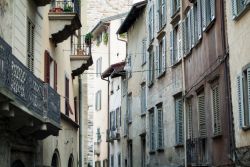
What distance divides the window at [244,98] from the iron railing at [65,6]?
8.29 meters

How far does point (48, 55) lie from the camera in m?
19.4

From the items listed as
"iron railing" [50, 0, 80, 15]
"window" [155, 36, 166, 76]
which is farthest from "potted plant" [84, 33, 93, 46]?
"iron railing" [50, 0, 80, 15]

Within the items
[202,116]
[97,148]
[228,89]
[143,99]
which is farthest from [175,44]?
[97,148]

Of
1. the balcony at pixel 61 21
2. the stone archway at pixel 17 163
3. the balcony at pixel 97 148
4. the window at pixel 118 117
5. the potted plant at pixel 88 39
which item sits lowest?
the stone archway at pixel 17 163

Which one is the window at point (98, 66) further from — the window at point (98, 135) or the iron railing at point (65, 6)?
the iron railing at point (65, 6)

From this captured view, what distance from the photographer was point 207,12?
1814 cm

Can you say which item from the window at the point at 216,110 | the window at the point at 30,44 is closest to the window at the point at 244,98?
the window at the point at 216,110

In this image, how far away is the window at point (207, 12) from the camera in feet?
56.5

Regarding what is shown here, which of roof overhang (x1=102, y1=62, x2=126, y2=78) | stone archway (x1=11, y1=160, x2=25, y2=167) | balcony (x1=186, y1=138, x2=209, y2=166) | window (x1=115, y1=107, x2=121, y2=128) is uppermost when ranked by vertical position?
roof overhang (x1=102, y1=62, x2=126, y2=78)

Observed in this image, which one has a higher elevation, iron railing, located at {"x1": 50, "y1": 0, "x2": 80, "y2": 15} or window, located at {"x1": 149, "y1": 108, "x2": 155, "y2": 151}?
iron railing, located at {"x1": 50, "y1": 0, "x2": 80, "y2": 15}

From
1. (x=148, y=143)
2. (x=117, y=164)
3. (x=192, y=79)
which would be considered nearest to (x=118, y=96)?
Answer: (x=117, y=164)

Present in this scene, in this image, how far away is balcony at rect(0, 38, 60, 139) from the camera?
11531 millimetres

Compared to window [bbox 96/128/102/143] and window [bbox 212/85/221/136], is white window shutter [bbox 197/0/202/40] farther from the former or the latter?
window [bbox 96/128/102/143]

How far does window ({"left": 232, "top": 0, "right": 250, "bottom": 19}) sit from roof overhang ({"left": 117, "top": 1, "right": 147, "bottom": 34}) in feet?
57.1
